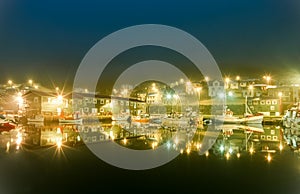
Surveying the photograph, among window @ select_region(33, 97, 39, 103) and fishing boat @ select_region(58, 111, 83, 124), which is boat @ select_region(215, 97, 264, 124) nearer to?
fishing boat @ select_region(58, 111, 83, 124)

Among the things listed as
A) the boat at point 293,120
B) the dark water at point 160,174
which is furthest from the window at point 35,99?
the boat at point 293,120

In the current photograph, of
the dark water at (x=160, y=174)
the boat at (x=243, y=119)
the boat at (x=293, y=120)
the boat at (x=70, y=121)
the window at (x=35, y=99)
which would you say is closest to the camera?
the dark water at (x=160, y=174)

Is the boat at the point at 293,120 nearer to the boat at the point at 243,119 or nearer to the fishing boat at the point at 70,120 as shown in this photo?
the boat at the point at 243,119

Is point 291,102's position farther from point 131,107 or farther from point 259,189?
point 259,189

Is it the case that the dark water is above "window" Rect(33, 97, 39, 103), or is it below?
below

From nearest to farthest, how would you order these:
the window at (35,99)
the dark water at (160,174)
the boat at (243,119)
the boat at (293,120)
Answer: the dark water at (160,174)
the boat at (293,120)
the boat at (243,119)
the window at (35,99)

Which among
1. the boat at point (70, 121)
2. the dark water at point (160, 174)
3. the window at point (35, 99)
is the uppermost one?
the window at point (35, 99)

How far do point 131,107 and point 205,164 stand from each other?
1974 inches

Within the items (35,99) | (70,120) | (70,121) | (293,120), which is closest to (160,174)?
(293,120)

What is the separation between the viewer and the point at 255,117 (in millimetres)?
35438

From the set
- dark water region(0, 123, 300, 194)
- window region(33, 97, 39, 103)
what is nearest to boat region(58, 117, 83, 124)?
window region(33, 97, 39, 103)

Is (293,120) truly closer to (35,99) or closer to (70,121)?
(70,121)

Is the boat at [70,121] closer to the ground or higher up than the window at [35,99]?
closer to the ground

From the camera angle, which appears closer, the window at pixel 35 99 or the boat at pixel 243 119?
the boat at pixel 243 119
